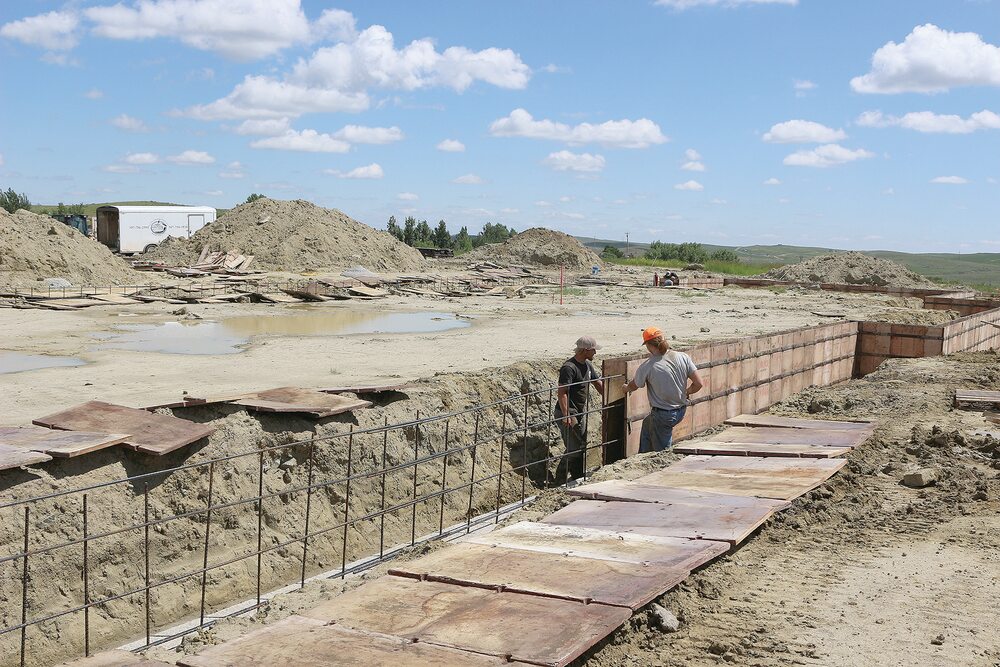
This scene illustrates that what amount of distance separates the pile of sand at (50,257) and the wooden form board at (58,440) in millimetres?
20938

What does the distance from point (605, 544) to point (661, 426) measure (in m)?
3.14

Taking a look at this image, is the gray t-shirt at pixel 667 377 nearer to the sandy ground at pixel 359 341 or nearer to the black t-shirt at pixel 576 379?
the black t-shirt at pixel 576 379

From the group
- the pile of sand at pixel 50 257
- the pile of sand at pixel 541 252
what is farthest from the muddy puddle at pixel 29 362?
the pile of sand at pixel 541 252

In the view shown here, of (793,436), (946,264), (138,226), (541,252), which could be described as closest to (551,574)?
(793,436)

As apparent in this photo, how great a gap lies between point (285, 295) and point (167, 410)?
61.7 ft

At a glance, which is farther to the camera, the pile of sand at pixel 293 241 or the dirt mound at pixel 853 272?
the dirt mound at pixel 853 272

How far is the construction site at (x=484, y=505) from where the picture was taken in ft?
14.1

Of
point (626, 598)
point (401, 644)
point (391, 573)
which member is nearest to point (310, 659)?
point (401, 644)

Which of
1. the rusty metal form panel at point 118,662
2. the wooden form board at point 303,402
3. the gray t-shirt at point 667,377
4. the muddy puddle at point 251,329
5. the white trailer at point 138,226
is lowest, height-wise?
the rusty metal form panel at point 118,662

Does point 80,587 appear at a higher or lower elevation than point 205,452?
lower

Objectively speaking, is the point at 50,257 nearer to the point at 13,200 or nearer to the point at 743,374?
the point at 743,374

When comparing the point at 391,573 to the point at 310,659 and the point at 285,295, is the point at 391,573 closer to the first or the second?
the point at 310,659

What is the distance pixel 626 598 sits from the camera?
14.4ft

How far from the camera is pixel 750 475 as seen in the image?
730cm
